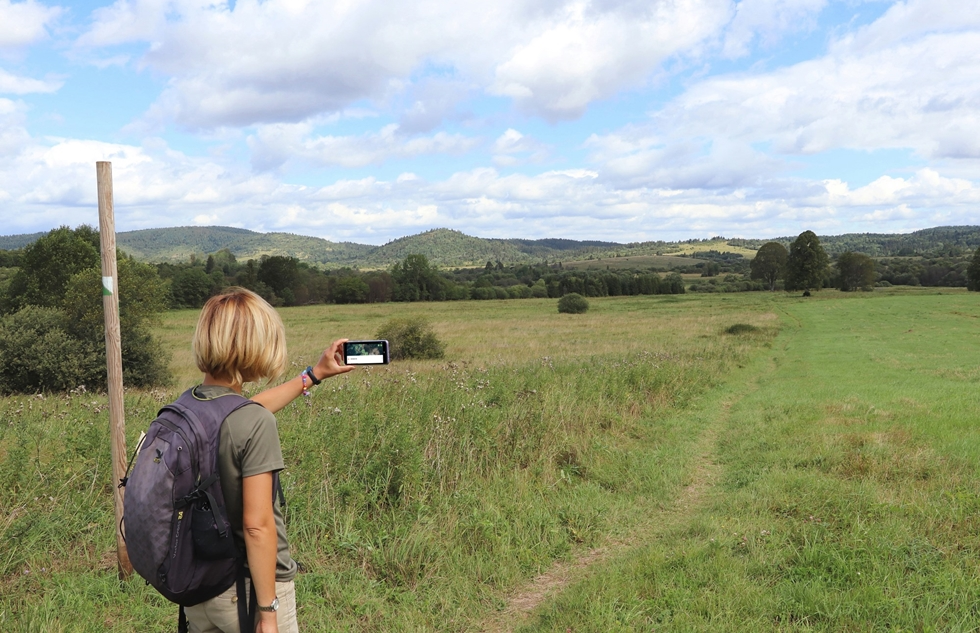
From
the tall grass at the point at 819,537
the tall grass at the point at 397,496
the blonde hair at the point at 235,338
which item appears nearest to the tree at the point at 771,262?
the tall grass at the point at 819,537

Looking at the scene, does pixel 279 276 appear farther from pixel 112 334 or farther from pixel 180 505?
pixel 180 505

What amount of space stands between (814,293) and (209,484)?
285ft

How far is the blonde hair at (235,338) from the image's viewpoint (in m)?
2.53

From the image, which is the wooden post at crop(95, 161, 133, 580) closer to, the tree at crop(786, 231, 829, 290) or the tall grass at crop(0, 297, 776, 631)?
the tall grass at crop(0, 297, 776, 631)

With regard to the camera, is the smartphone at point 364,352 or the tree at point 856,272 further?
the tree at point 856,272

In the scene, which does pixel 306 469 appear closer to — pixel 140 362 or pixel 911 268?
pixel 140 362

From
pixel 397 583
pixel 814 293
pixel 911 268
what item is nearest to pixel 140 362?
pixel 397 583

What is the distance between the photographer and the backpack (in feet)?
7.53

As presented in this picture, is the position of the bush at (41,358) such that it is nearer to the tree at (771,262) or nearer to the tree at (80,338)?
the tree at (80,338)

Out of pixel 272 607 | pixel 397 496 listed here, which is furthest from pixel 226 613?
pixel 397 496

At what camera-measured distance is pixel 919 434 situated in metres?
9.61

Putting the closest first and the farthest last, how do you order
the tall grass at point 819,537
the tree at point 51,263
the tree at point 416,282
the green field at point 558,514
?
1. the tall grass at point 819,537
2. the green field at point 558,514
3. the tree at point 51,263
4. the tree at point 416,282

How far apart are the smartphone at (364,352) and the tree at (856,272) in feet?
313

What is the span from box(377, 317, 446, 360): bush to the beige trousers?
2639cm
